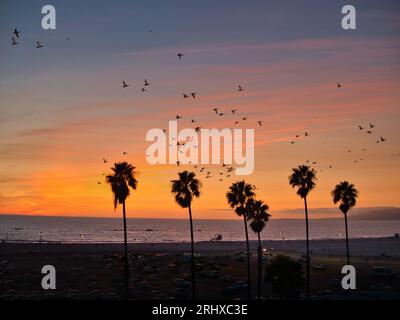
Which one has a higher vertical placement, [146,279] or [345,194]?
[345,194]

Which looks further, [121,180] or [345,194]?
[345,194]

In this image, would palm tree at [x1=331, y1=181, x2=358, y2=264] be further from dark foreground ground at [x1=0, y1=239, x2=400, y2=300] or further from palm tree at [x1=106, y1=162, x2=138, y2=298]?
palm tree at [x1=106, y1=162, x2=138, y2=298]

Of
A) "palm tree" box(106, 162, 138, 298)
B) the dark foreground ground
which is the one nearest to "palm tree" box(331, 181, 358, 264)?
the dark foreground ground

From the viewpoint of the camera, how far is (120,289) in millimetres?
59750

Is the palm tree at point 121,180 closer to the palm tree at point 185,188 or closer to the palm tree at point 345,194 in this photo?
the palm tree at point 185,188

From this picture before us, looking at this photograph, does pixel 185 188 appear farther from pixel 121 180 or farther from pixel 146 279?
pixel 146 279

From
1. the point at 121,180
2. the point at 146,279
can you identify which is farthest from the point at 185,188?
the point at 146,279

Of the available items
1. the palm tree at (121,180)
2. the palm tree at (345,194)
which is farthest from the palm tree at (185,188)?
the palm tree at (345,194)

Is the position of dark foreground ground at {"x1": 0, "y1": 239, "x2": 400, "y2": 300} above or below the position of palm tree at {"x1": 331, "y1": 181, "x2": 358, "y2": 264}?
below

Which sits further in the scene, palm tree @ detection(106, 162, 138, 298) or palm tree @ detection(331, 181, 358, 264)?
palm tree @ detection(331, 181, 358, 264)

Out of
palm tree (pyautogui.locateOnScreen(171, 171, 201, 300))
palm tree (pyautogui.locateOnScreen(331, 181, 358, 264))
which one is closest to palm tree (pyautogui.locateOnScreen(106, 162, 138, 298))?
palm tree (pyautogui.locateOnScreen(171, 171, 201, 300))
